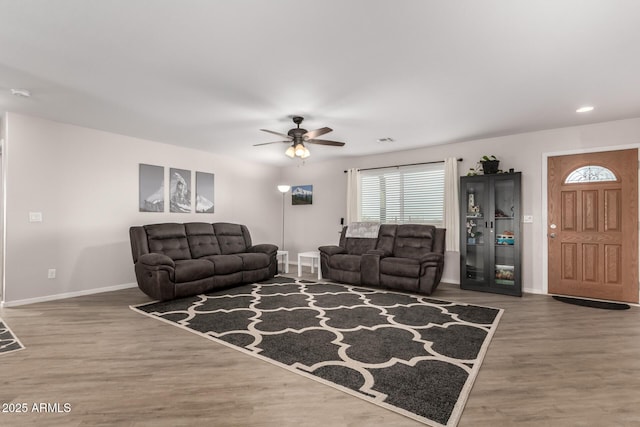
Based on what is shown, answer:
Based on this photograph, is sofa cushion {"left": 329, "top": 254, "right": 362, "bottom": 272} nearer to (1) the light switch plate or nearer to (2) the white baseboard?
(2) the white baseboard

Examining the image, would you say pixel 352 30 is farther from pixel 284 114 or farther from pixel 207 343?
pixel 207 343

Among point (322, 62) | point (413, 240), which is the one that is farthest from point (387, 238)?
point (322, 62)

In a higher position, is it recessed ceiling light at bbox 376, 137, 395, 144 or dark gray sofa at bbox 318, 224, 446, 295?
recessed ceiling light at bbox 376, 137, 395, 144

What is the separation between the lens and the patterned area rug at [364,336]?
2059 mm

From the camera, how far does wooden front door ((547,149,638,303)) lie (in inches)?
164

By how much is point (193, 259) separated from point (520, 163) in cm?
540

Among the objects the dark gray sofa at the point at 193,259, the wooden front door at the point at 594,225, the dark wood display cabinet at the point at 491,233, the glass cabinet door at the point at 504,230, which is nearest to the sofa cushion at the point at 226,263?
the dark gray sofa at the point at 193,259

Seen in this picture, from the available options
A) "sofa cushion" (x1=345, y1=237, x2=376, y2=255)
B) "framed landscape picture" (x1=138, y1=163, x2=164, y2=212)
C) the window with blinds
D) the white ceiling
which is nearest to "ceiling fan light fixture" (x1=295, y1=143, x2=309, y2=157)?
the white ceiling

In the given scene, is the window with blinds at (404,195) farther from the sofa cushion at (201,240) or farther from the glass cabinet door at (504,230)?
the sofa cushion at (201,240)

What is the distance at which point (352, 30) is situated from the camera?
2283mm

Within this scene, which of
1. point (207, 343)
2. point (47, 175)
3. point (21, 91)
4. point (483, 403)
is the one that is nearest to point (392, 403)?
point (483, 403)

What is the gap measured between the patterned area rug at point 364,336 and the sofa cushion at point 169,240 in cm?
95

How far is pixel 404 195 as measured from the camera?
241 inches

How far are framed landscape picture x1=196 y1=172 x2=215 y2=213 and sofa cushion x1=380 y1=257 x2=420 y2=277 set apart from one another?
3.61 meters
